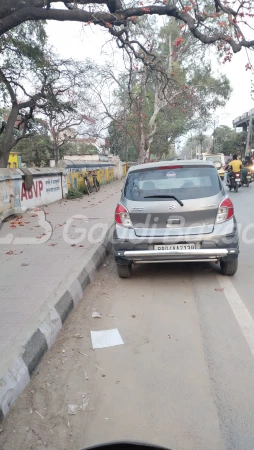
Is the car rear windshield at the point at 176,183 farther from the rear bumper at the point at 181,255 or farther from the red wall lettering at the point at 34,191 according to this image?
the red wall lettering at the point at 34,191

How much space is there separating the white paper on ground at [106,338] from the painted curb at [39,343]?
1.36 feet

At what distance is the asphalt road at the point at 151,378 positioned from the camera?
2.61 m

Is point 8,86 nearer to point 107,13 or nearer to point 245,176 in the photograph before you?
point 107,13

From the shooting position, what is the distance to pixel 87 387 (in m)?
3.21

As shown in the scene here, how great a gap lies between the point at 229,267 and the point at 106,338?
2.46 metres

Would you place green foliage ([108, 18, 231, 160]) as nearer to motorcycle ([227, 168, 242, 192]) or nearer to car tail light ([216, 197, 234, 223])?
motorcycle ([227, 168, 242, 192])

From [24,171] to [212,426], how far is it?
402 inches

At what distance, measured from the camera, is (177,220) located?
5.57 meters

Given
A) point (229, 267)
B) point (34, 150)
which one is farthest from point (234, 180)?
point (34, 150)

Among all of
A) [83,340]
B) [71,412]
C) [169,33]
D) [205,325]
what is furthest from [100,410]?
[169,33]

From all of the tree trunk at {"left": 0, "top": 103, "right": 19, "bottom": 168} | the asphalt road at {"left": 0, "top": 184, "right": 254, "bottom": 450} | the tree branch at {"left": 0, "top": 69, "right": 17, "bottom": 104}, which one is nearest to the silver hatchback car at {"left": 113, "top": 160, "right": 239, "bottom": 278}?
the asphalt road at {"left": 0, "top": 184, "right": 254, "bottom": 450}

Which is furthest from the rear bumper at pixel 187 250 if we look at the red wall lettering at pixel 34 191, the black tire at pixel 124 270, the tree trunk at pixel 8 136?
the tree trunk at pixel 8 136

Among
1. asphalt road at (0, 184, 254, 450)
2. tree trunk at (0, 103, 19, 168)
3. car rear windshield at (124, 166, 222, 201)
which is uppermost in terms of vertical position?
tree trunk at (0, 103, 19, 168)

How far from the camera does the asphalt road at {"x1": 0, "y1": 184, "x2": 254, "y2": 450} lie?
261 centimetres
